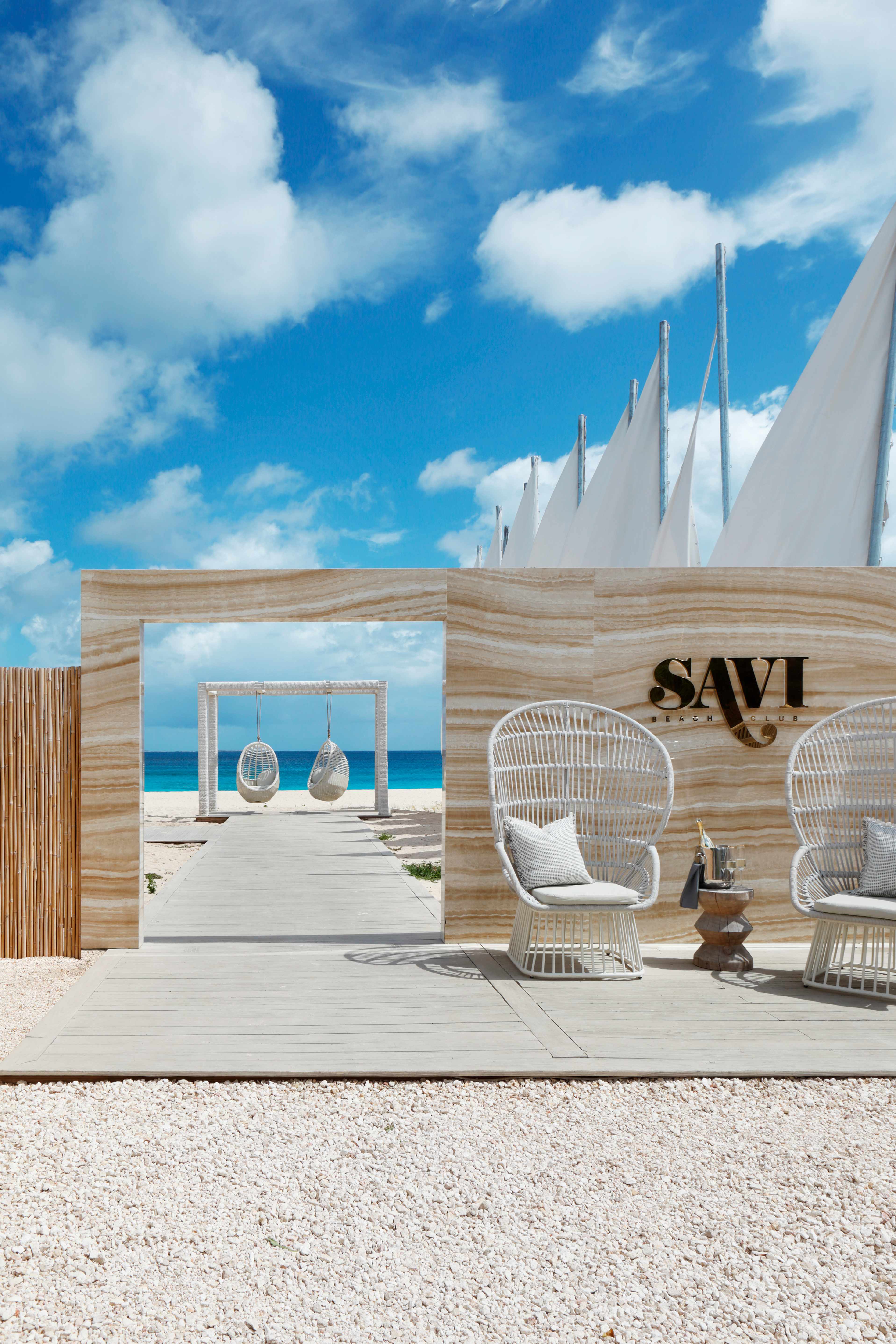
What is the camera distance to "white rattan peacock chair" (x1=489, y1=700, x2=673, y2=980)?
4.34m

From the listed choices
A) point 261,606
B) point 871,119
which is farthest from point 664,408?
point 261,606

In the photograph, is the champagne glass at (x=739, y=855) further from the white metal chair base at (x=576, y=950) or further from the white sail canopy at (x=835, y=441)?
the white sail canopy at (x=835, y=441)

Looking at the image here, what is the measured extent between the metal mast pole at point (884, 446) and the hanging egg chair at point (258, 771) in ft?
27.8

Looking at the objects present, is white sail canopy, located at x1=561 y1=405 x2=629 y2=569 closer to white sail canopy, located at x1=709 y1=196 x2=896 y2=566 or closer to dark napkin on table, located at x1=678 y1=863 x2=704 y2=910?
white sail canopy, located at x1=709 y1=196 x2=896 y2=566

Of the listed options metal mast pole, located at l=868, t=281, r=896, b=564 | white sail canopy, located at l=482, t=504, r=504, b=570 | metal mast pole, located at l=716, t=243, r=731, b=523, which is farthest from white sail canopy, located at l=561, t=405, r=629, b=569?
white sail canopy, located at l=482, t=504, r=504, b=570

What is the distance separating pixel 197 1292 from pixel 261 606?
331 centimetres

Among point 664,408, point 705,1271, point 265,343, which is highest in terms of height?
point 265,343

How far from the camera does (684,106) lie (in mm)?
8203

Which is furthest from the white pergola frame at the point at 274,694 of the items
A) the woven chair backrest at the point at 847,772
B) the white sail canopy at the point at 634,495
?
the woven chair backrest at the point at 847,772

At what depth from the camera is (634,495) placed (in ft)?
46.4

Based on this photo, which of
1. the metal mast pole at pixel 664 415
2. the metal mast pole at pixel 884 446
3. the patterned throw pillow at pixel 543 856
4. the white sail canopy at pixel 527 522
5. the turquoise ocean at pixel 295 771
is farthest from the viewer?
the turquoise ocean at pixel 295 771

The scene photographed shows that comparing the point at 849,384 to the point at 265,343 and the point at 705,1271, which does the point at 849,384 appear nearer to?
the point at 265,343

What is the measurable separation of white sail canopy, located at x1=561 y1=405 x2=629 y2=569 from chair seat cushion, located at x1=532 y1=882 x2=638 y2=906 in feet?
34.5

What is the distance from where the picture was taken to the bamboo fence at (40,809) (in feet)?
15.0
